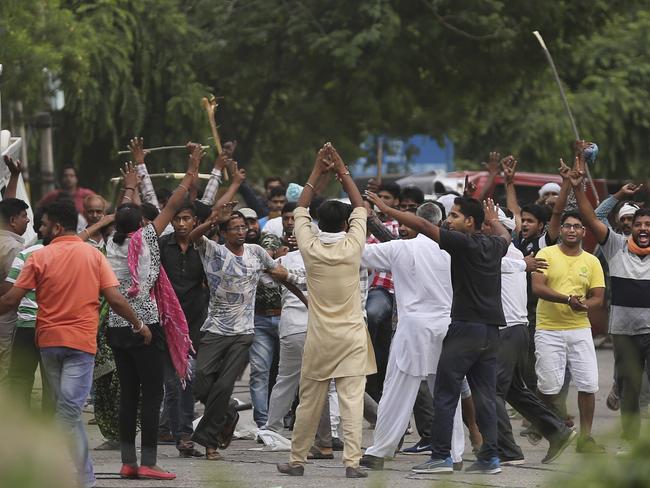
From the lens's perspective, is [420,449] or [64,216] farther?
[420,449]

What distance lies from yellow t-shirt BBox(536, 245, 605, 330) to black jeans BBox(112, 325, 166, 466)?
9.91ft

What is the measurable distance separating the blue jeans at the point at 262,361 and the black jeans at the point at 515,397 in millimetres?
1864

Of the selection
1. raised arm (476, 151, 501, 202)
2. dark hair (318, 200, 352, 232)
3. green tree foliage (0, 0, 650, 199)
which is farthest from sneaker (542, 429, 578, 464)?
green tree foliage (0, 0, 650, 199)

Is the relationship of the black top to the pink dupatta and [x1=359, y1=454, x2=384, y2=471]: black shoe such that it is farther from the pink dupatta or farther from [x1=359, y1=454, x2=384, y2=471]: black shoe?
[x1=359, y1=454, x2=384, y2=471]: black shoe

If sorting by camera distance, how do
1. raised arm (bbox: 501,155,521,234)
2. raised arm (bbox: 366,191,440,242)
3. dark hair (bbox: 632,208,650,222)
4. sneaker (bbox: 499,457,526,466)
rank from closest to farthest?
raised arm (bbox: 366,191,440,242), sneaker (bbox: 499,457,526,466), dark hair (bbox: 632,208,650,222), raised arm (bbox: 501,155,521,234)

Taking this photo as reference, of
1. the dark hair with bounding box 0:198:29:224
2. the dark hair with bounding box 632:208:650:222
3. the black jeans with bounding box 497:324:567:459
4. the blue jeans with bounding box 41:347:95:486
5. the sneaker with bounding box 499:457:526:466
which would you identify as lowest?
the sneaker with bounding box 499:457:526:466

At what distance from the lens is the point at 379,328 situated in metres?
11.4

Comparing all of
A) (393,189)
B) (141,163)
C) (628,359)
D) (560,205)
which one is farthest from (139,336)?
(393,189)

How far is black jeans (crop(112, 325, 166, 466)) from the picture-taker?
8570 millimetres

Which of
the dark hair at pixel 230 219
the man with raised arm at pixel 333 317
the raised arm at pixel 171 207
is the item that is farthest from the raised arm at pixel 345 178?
the dark hair at pixel 230 219

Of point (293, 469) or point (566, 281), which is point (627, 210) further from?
point (293, 469)

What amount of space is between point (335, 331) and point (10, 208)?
85.5 inches

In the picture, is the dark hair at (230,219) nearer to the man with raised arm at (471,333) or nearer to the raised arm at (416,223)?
the raised arm at (416,223)

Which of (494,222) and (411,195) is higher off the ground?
(494,222)
